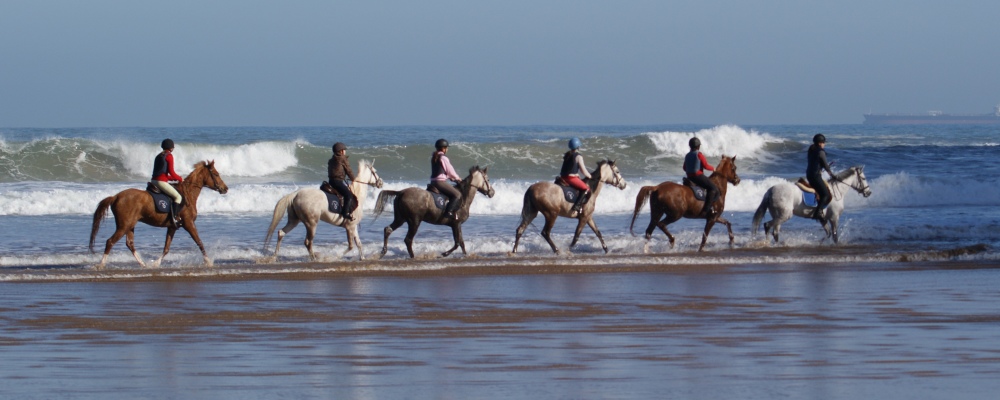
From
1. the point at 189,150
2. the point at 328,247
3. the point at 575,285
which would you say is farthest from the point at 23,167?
the point at 575,285

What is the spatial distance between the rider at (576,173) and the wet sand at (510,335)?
10.2 ft

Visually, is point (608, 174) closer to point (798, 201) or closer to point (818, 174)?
point (798, 201)

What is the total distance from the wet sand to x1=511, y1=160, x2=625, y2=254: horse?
10.3 ft

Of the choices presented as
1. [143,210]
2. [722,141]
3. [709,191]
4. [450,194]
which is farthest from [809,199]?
[722,141]

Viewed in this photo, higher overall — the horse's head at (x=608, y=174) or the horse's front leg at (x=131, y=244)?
the horse's head at (x=608, y=174)

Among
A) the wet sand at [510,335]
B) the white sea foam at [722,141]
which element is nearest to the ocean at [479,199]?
the white sea foam at [722,141]

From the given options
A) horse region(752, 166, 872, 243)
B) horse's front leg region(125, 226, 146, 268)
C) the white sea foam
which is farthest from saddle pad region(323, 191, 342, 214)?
the white sea foam

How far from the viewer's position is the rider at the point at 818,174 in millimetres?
18594

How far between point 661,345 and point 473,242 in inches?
414

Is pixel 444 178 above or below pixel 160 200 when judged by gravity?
above

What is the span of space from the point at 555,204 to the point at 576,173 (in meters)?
0.64

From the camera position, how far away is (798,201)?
62.6ft

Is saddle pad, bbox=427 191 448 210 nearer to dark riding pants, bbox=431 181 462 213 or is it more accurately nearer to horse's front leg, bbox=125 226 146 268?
dark riding pants, bbox=431 181 462 213

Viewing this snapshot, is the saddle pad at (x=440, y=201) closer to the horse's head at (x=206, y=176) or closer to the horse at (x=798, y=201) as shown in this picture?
the horse's head at (x=206, y=176)
